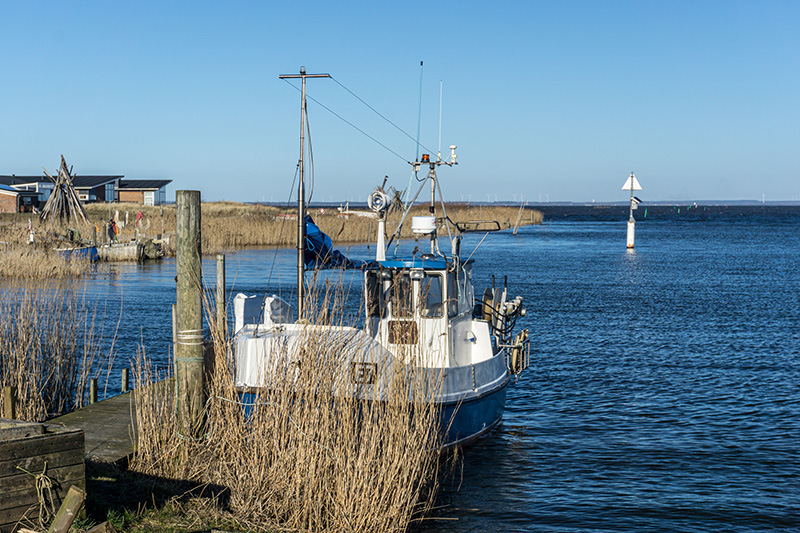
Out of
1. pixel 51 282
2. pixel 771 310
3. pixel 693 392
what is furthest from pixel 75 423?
pixel 771 310

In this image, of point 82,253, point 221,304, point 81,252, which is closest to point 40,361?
point 221,304

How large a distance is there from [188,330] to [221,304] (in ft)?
1.92

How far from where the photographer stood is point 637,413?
16.0m

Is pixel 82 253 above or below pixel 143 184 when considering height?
below

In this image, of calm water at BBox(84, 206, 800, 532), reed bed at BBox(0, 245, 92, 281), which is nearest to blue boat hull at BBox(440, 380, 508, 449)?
calm water at BBox(84, 206, 800, 532)

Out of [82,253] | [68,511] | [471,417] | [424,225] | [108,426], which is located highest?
[424,225]

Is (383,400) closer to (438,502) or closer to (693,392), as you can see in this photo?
(438,502)

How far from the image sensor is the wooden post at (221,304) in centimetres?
849

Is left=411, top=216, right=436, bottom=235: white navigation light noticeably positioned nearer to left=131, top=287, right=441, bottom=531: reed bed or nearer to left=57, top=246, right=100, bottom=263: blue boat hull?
left=131, top=287, right=441, bottom=531: reed bed

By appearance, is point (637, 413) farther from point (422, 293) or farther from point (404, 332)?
point (404, 332)

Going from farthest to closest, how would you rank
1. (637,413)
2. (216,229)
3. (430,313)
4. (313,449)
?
(216,229)
(637,413)
(430,313)
(313,449)

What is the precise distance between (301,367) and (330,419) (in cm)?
58

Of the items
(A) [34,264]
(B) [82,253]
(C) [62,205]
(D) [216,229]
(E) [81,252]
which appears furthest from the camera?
(D) [216,229]

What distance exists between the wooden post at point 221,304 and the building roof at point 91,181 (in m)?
79.6
